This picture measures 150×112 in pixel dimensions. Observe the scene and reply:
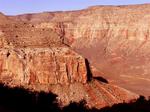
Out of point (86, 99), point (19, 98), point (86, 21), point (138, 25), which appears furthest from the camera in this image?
point (86, 21)

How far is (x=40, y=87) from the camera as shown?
38938mm

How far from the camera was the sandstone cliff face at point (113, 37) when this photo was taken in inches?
3718

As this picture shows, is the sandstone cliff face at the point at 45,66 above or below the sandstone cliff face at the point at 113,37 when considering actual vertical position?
above

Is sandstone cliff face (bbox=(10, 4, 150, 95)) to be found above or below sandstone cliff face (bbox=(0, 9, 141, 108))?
below

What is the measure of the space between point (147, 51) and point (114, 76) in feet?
59.7

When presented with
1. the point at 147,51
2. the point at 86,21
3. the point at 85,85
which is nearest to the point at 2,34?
the point at 85,85

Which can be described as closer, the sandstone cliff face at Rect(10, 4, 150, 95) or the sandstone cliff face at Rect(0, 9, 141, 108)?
the sandstone cliff face at Rect(0, 9, 141, 108)

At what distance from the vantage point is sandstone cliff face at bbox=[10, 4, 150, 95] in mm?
94438

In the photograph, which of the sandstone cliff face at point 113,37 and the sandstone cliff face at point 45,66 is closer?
the sandstone cliff face at point 45,66

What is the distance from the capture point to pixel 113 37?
11975cm

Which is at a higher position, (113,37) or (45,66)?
(45,66)

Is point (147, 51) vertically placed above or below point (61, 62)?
below

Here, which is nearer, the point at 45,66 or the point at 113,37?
the point at 45,66

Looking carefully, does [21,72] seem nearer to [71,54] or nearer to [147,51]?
[71,54]
